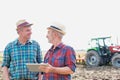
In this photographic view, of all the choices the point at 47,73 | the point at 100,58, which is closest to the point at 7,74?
the point at 47,73

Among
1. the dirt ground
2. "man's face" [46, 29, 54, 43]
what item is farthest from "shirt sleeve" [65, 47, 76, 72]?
the dirt ground

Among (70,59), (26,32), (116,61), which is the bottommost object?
(70,59)

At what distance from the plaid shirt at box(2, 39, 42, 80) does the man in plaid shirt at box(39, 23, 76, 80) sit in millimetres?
800

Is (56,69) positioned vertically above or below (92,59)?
below

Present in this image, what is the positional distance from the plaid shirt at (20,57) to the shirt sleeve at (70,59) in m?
0.96

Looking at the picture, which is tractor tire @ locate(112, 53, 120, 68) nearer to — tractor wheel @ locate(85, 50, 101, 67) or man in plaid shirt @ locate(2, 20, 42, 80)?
tractor wheel @ locate(85, 50, 101, 67)

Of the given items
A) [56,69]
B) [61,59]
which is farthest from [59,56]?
[56,69]

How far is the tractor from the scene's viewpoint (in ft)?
66.3

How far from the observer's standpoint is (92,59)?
826 inches

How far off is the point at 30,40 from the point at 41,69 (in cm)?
114

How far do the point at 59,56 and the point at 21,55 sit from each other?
1.03 metres

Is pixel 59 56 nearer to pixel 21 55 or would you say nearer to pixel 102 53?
pixel 21 55

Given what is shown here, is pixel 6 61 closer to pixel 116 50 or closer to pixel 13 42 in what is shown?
pixel 13 42

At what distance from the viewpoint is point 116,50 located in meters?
20.2
